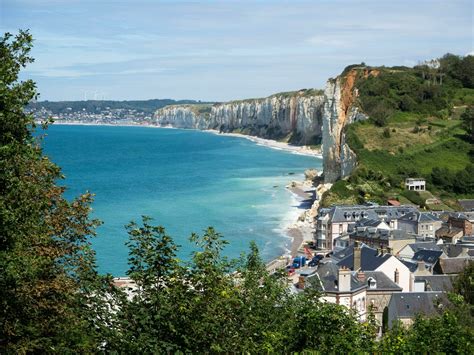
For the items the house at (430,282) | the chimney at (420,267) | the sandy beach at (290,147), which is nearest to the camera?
the house at (430,282)

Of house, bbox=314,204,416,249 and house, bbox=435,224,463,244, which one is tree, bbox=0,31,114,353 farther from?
house, bbox=314,204,416,249

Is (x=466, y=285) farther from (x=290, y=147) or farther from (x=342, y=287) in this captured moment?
(x=290, y=147)

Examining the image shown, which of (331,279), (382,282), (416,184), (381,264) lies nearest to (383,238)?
(381,264)

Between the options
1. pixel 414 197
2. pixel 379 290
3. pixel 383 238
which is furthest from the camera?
pixel 414 197

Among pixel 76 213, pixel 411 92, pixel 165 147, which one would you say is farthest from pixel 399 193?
pixel 165 147

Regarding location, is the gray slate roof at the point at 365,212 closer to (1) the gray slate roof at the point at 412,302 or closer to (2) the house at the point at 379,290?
(2) the house at the point at 379,290

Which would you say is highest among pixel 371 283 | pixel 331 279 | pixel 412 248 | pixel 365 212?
pixel 331 279

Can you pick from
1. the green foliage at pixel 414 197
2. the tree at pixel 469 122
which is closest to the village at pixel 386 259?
the green foliage at pixel 414 197
